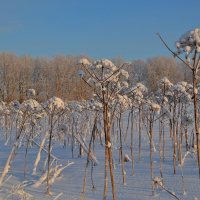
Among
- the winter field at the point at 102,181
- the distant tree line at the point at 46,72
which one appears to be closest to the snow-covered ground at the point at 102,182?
the winter field at the point at 102,181

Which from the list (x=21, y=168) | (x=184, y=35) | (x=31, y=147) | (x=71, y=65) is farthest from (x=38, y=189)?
(x=71, y=65)

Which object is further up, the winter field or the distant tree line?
the distant tree line

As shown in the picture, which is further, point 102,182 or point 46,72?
point 46,72

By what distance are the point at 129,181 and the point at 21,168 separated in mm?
2977

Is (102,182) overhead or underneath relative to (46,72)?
underneath

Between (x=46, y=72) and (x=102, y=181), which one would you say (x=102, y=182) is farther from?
(x=46, y=72)

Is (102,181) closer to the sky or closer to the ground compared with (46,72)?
closer to the ground

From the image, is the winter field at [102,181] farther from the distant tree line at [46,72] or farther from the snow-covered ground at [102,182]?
the distant tree line at [46,72]

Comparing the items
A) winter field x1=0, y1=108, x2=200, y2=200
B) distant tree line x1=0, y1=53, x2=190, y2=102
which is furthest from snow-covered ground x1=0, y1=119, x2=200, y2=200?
distant tree line x1=0, y1=53, x2=190, y2=102

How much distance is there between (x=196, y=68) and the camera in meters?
2.49

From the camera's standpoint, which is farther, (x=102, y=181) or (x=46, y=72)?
(x=46, y=72)

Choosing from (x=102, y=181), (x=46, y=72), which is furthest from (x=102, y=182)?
(x=46, y=72)

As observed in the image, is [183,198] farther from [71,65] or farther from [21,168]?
[71,65]

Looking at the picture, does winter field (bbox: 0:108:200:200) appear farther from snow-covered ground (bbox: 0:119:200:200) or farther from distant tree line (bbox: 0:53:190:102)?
distant tree line (bbox: 0:53:190:102)
